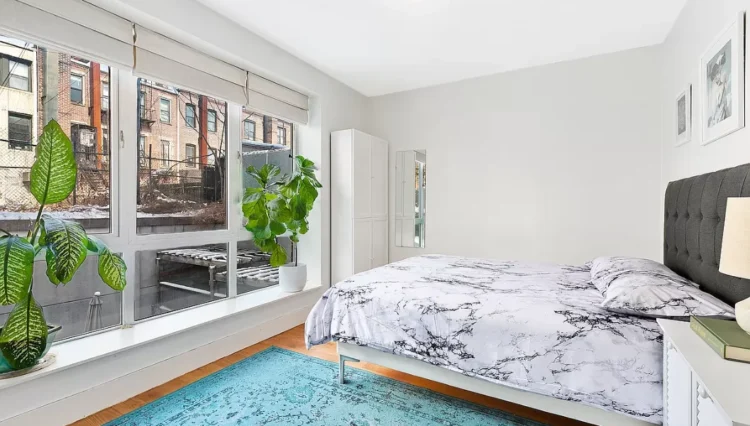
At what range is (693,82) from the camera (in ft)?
7.45

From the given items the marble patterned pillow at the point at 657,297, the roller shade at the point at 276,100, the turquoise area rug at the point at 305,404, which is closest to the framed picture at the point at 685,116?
the marble patterned pillow at the point at 657,297

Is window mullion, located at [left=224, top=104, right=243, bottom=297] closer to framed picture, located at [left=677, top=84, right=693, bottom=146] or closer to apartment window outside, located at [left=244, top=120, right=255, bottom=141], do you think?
apartment window outside, located at [left=244, top=120, right=255, bottom=141]

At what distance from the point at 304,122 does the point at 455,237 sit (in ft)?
6.96

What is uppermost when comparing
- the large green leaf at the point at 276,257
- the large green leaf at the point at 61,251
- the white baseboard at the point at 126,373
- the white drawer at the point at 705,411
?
the large green leaf at the point at 61,251

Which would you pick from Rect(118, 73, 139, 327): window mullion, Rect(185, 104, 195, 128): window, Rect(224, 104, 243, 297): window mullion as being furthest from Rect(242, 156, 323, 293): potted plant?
Rect(118, 73, 139, 327): window mullion

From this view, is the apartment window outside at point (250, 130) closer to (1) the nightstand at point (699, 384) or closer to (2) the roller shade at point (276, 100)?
(2) the roller shade at point (276, 100)

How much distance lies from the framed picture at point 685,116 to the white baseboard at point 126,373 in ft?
11.4

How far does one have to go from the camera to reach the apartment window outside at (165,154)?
8.64ft

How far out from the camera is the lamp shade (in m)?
0.96

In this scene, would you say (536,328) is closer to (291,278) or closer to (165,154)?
(291,278)

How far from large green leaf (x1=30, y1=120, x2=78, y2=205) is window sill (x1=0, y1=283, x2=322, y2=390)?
34.5 inches

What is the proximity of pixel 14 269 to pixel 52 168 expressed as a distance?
1.58ft

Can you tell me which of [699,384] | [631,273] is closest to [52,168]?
[699,384]

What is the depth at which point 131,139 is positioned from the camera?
2379 mm
